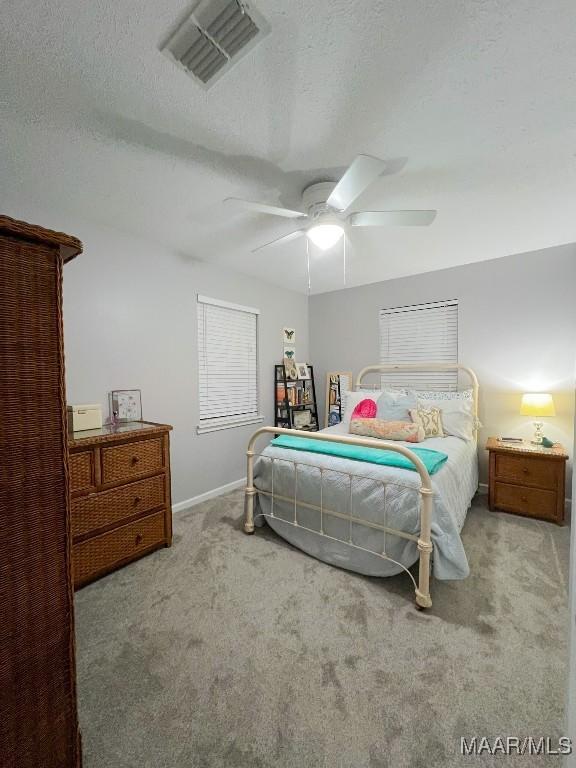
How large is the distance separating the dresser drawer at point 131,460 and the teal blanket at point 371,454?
899 millimetres

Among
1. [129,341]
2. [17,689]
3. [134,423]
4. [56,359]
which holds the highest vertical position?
[129,341]

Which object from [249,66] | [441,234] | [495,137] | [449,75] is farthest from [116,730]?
[441,234]

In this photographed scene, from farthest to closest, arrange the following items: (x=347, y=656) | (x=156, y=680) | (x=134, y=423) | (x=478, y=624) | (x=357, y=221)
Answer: (x=134, y=423) < (x=357, y=221) < (x=478, y=624) < (x=347, y=656) < (x=156, y=680)

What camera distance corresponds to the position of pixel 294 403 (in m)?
4.05

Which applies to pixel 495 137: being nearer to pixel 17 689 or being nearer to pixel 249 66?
pixel 249 66

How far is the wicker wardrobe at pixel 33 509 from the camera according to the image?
0.65 m

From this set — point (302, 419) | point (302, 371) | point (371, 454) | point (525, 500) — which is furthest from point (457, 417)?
point (302, 371)

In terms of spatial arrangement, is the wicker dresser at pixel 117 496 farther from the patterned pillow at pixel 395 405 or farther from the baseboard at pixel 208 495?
the patterned pillow at pixel 395 405

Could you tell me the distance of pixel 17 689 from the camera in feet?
2.23

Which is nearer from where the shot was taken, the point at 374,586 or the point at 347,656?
the point at 347,656

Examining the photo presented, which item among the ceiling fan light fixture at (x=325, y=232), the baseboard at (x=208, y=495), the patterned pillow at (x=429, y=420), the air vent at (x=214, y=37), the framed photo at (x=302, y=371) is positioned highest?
the air vent at (x=214, y=37)

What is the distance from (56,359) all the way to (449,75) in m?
1.62

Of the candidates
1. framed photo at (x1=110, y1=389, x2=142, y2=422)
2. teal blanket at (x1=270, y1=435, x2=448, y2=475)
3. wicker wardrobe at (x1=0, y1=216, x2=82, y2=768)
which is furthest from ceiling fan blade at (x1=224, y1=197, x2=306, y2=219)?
framed photo at (x1=110, y1=389, x2=142, y2=422)

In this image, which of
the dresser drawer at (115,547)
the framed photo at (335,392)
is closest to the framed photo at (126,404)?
the dresser drawer at (115,547)
